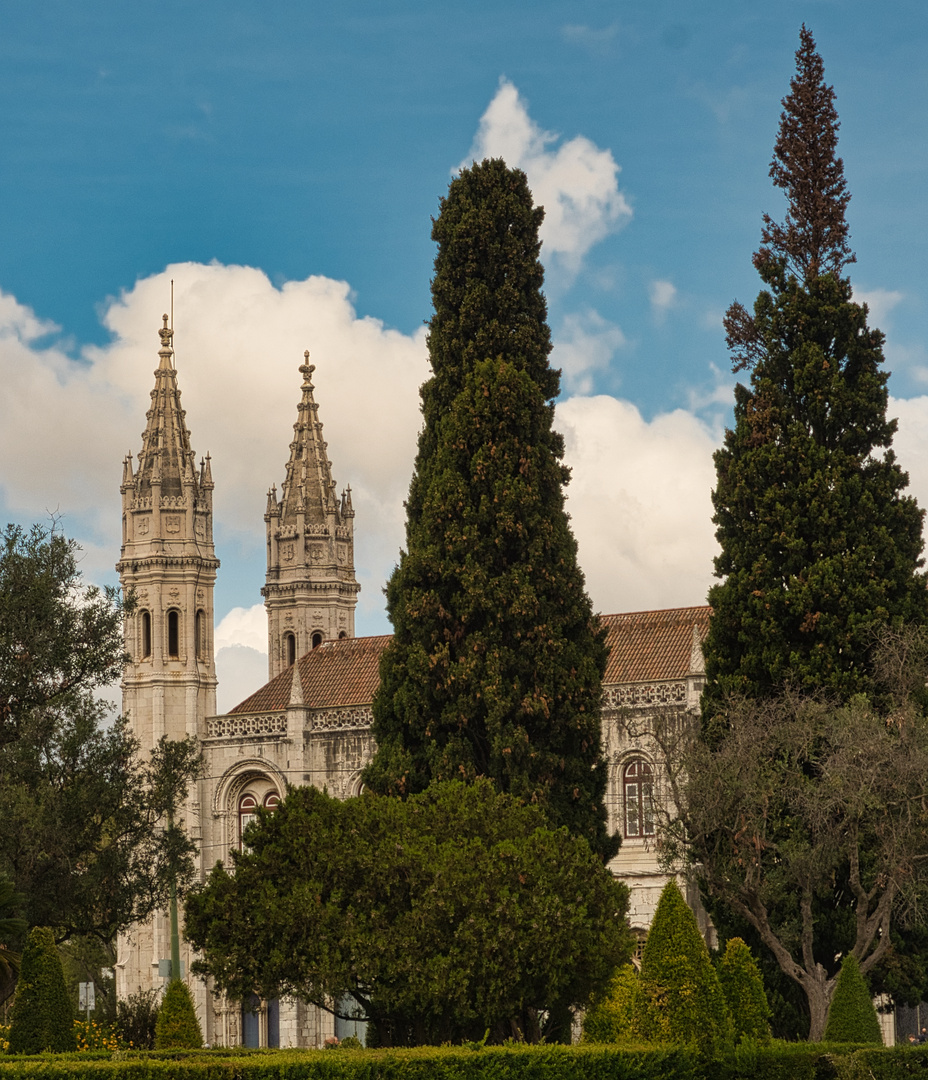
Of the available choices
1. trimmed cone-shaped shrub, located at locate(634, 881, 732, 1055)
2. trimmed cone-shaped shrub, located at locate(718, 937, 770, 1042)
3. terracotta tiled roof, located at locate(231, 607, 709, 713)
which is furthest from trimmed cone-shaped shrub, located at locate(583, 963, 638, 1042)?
terracotta tiled roof, located at locate(231, 607, 709, 713)

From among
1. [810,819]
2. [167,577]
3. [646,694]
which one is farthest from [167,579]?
[810,819]

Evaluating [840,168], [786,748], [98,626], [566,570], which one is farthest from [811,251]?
[98,626]

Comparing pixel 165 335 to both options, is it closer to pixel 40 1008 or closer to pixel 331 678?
pixel 331 678

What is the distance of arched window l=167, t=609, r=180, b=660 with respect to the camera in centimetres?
5231

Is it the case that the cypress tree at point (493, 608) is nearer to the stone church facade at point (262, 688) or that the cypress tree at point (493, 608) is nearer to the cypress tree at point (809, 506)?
the cypress tree at point (809, 506)

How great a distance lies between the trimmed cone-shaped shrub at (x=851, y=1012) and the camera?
73.4 ft

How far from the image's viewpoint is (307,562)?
60125 millimetres

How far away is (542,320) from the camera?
3066 centimetres

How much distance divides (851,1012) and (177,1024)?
9.88m

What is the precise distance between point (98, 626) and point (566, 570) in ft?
28.0

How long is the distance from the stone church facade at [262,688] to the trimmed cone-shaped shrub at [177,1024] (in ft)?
58.8

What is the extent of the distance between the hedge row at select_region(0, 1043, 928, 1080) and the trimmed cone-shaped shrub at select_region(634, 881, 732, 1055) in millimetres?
306

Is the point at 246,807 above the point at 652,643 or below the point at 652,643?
below

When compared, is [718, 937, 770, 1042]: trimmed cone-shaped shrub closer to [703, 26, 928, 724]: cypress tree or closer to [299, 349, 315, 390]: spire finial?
[703, 26, 928, 724]: cypress tree
